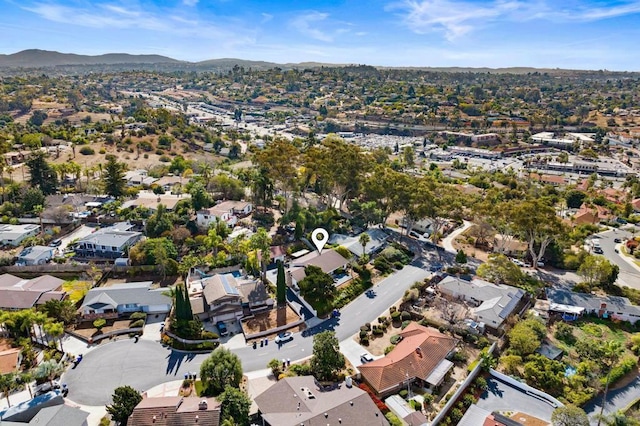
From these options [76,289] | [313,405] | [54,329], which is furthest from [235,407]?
[76,289]

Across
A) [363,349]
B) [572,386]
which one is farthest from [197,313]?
[572,386]

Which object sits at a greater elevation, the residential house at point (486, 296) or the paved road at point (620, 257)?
the residential house at point (486, 296)

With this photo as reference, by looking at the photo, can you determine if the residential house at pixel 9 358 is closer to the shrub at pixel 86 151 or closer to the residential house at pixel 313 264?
the residential house at pixel 313 264

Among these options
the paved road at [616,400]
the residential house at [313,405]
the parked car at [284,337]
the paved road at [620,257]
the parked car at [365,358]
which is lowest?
the paved road at [616,400]

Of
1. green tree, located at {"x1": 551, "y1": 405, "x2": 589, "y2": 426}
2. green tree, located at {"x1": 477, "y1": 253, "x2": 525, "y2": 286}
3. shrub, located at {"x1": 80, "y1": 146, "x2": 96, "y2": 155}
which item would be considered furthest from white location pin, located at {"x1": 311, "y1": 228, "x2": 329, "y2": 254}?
shrub, located at {"x1": 80, "y1": 146, "x2": 96, "y2": 155}

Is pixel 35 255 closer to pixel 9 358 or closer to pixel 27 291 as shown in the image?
pixel 27 291

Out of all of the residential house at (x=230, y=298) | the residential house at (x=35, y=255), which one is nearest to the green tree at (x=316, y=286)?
the residential house at (x=230, y=298)
